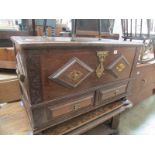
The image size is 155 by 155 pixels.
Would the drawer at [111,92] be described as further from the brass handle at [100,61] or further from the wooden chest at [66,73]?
the brass handle at [100,61]

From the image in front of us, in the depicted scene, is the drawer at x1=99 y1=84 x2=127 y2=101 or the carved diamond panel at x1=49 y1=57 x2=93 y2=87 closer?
the carved diamond panel at x1=49 y1=57 x2=93 y2=87

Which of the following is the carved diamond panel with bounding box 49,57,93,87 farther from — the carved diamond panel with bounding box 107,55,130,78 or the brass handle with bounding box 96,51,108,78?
the carved diamond panel with bounding box 107,55,130,78

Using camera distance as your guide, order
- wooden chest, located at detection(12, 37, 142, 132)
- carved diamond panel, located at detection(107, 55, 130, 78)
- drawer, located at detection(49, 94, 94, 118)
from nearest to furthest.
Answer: wooden chest, located at detection(12, 37, 142, 132) < drawer, located at detection(49, 94, 94, 118) < carved diamond panel, located at detection(107, 55, 130, 78)

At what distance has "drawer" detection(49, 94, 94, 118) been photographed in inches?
27.8

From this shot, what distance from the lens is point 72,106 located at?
0.77 metres

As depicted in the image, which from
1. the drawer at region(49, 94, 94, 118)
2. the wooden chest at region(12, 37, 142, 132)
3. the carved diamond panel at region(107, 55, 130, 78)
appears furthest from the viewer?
the carved diamond panel at region(107, 55, 130, 78)

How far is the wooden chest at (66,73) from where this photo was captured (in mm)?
571

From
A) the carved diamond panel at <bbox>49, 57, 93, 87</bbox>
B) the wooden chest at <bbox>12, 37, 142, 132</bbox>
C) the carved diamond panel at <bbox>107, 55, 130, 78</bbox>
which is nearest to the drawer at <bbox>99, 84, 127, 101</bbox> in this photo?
the wooden chest at <bbox>12, 37, 142, 132</bbox>

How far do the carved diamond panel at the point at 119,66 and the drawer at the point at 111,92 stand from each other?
0.11 meters

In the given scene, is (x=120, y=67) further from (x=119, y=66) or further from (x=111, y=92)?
(x=111, y=92)

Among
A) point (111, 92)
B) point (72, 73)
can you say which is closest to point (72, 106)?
point (72, 73)

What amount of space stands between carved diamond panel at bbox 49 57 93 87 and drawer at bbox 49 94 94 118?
0.39ft

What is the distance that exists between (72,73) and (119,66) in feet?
1.22
